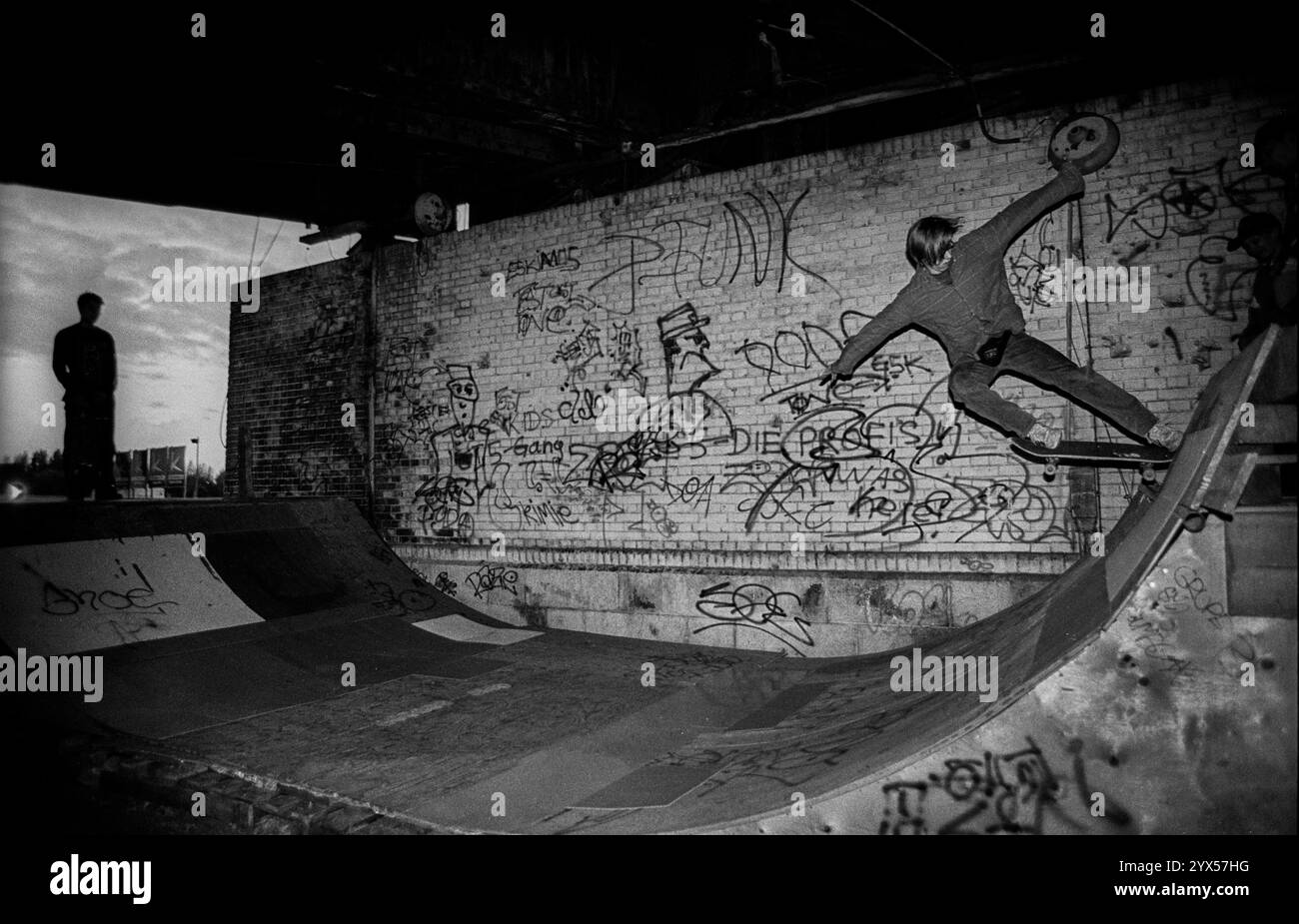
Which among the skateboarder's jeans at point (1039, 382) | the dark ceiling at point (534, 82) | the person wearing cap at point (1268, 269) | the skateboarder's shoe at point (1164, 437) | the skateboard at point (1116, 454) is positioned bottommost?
the skateboard at point (1116, 454)

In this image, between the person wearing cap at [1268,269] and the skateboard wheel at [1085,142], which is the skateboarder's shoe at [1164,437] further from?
the skateboard wheel at [1085,142]

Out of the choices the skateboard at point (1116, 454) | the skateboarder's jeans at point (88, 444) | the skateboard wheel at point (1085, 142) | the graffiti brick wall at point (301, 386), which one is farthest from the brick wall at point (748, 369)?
the skateboarder's jeans at point (88, 444)

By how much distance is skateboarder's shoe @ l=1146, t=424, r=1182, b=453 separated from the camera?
395 centimetres

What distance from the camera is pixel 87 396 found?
729cm

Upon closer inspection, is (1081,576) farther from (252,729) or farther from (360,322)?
(360,322)

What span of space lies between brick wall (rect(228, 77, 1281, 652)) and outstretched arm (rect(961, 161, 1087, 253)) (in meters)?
1.55

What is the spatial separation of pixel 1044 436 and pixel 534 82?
702 centimetres

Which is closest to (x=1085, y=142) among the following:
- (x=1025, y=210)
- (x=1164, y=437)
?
(x=1025, y=210)

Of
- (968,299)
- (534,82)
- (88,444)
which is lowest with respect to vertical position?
(88,444)

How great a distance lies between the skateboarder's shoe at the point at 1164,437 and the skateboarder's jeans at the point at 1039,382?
1.3 inches

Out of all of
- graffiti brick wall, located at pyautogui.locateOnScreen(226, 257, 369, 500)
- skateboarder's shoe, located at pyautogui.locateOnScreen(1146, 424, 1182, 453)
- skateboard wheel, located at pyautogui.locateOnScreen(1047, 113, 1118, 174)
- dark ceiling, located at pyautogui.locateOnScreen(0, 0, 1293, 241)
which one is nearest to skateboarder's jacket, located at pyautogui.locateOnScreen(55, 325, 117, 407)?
graffiti brick wall, located at pyautogui.locateOnScreen(226, 257, 369, 500)

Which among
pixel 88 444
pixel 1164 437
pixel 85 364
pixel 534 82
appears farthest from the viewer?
pixel 534 82

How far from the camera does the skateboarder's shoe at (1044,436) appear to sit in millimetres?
4113

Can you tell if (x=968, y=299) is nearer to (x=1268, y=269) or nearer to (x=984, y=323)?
(x=984, y=323)
